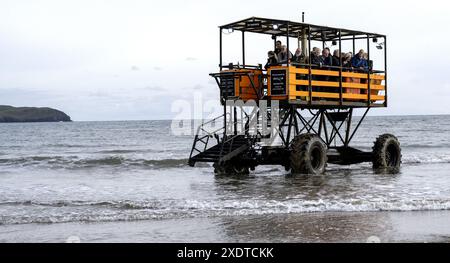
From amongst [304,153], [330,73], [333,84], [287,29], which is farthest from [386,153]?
[287,29]

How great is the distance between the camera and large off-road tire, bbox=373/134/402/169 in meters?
22.1

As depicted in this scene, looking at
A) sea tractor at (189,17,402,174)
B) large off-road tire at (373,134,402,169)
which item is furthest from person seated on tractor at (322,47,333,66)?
large off-road tire at (373,134,402,169)

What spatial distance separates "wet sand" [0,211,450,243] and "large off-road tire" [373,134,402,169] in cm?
1017

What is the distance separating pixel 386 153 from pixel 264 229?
1312cm

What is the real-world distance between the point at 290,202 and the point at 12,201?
6249 mm

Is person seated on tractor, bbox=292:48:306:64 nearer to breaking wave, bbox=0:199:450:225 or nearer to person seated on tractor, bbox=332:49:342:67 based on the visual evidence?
person seated on tractor, bbox=332:49:342:67

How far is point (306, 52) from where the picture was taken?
789 inches

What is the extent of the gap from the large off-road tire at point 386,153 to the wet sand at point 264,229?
10.2 meters

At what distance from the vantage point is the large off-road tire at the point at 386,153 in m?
22.1

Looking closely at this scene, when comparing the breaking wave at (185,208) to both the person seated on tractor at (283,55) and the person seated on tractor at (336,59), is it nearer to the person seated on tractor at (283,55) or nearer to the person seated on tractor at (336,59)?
the person seated on tractor at (283,55)

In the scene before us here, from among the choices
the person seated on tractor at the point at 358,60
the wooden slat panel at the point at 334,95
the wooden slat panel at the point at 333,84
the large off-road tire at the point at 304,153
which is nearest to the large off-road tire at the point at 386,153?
the wooden slat panel at the point at 334,95
